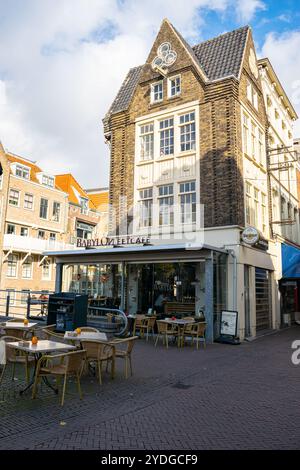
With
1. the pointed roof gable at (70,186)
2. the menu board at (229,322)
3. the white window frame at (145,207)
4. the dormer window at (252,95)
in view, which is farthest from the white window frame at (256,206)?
the pointed roof gable at (70,186)

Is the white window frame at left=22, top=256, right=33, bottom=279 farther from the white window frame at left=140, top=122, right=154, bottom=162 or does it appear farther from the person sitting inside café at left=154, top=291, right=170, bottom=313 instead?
the person sitting inside café at left=154, top=291, right=170, bottom=313

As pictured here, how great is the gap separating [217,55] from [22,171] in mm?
22569

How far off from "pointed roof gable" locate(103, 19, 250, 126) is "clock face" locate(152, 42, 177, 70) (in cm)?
67

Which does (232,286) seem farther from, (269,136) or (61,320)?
(269,136)

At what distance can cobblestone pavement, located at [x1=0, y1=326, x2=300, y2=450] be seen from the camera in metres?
4.90

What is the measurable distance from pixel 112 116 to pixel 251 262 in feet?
36.0

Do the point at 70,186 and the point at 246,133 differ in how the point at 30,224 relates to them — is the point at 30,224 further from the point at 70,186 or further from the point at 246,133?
the point at 246,133

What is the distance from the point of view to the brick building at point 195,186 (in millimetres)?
15680

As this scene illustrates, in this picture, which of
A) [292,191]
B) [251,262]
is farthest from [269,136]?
[251,262]

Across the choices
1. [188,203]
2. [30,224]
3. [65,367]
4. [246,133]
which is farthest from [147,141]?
[30,224]

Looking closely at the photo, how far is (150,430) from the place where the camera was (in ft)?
17.4

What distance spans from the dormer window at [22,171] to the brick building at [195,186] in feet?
52.5

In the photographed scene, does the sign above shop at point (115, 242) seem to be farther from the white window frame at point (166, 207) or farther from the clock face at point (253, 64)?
the clock face at point (253, 64)

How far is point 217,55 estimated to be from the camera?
19.0m
